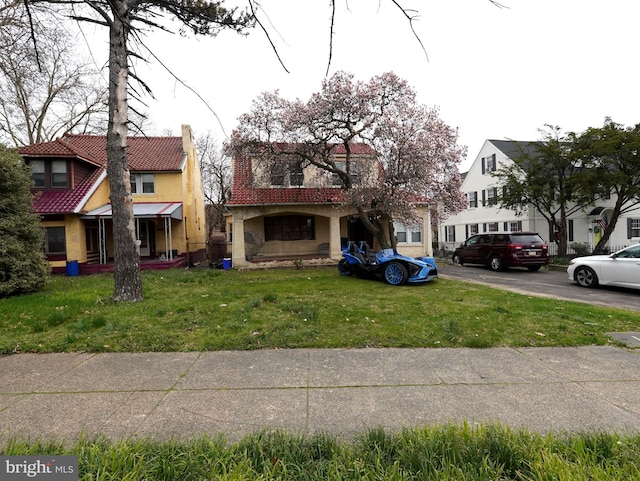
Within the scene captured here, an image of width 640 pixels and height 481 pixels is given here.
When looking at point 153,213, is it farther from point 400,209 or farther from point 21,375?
point 21,375

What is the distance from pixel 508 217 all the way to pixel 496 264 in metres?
11.7

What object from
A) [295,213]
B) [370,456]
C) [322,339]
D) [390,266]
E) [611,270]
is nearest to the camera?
[370,456]

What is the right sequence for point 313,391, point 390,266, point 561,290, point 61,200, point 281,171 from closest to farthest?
point 313,391
point 561,290
point 390,266
point 281,171
point 61,200

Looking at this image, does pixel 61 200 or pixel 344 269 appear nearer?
pixel 344 269

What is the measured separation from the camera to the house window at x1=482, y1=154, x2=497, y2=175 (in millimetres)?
26109

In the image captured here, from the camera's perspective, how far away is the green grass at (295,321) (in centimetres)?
479

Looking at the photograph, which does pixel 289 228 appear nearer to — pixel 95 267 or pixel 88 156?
pixel 95 267

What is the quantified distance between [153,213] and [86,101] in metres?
15.5

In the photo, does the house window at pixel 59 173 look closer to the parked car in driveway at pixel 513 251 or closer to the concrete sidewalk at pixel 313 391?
the concrete sidewalk at pixel 313 391

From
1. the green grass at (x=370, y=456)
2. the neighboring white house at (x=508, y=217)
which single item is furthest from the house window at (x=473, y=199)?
the green grass at (x=370, y=456)

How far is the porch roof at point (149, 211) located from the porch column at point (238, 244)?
335 cm

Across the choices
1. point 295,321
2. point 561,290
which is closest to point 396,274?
point 561,290

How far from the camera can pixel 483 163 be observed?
27.5m

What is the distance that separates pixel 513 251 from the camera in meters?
14.4
